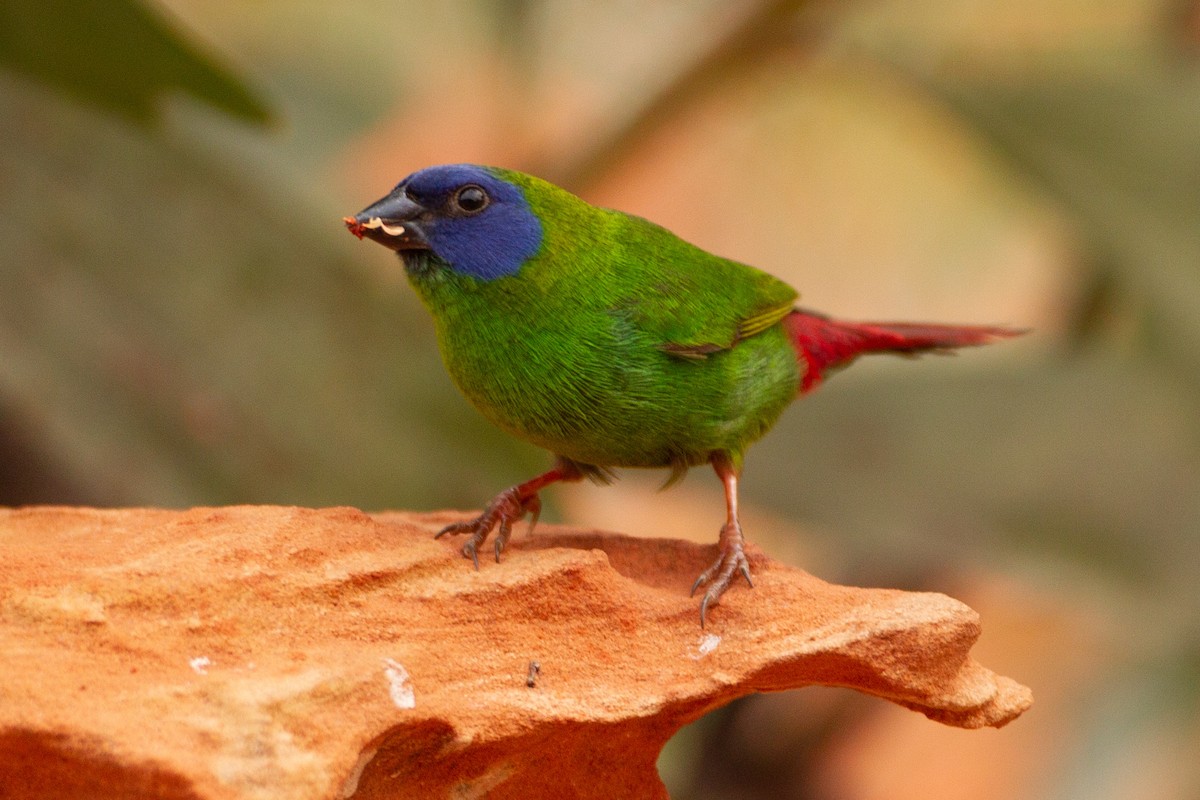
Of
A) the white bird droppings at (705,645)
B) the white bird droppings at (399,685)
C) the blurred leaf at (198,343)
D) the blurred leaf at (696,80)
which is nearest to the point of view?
the white bird droppings at (399,685)

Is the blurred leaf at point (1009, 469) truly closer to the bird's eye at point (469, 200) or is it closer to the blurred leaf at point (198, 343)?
the blurred leaf at point (198, 343)

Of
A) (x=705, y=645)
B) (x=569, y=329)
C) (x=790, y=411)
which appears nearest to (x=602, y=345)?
(x=569, y=329)

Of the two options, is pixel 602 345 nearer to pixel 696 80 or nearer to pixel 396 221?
pixel 396 221

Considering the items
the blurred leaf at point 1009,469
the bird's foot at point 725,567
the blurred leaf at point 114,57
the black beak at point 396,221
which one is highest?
the blurred leaf at point 114,57

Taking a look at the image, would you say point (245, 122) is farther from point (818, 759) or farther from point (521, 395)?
point (818, 759)

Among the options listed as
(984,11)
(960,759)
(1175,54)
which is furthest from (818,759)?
(984,11)

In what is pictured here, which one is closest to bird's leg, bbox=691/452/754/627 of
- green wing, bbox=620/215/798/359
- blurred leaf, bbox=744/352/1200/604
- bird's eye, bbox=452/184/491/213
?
green wing, bbox=620/215/798/359

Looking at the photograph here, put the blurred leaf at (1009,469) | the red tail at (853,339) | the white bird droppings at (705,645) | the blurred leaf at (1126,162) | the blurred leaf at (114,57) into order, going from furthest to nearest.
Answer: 1. the blurred leaf at (1009,469)
2. the blurred leaf at (1126,162)
3. the blurred leaf at (114,57)
4. the red tail at (853,339)
5. the white bird droppings at (705,645)

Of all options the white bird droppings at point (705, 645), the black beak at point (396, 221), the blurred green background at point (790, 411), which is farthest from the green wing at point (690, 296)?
the blurred green background at point (790, 411)
